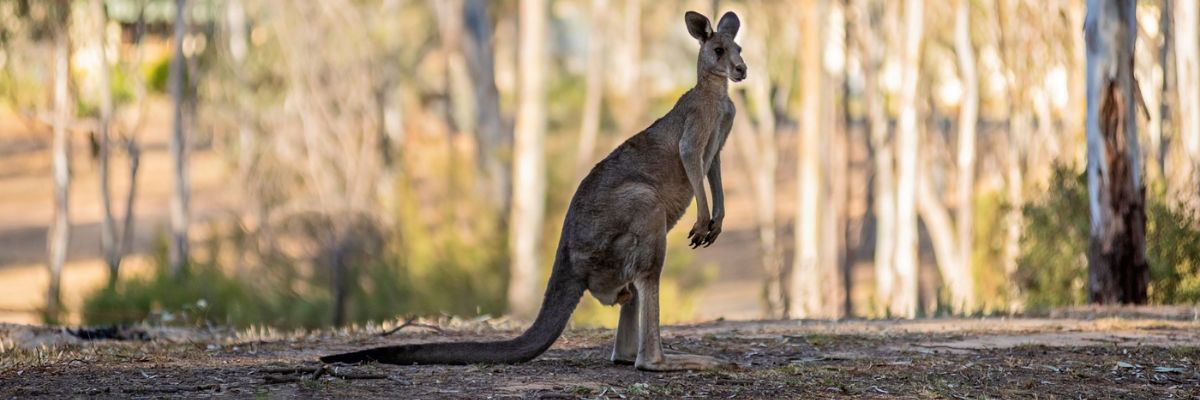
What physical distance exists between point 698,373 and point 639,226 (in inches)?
26.9

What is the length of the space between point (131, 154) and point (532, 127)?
636 cm

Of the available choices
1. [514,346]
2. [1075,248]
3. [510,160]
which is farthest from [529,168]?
[514,346]

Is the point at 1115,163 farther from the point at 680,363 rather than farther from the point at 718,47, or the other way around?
the point at 680,363

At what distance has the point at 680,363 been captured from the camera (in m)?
6.75

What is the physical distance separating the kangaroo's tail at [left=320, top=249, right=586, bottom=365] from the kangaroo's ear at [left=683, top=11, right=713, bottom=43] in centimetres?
115

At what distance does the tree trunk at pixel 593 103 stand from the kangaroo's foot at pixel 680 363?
42.5ft

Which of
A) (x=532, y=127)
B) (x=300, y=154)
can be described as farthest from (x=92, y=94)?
(x=532, y=127)

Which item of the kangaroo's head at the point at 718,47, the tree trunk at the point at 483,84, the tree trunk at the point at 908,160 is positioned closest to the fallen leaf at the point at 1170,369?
the kangaroo's head at the point at 718,47

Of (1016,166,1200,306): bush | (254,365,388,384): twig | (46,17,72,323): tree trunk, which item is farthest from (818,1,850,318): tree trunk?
(254,365,388,384): twig

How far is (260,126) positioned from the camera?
23281mm

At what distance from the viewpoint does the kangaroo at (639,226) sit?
21.8 ft

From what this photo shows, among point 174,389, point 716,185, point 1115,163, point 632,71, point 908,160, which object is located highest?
point 632,71

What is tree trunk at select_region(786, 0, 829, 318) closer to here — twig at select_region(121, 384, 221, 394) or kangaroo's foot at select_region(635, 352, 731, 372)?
kangaroo's foot at select_region(635, 352, 731, 372)

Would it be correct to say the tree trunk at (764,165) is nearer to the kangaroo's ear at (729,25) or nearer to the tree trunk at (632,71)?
the tree trunk at (632,71)
